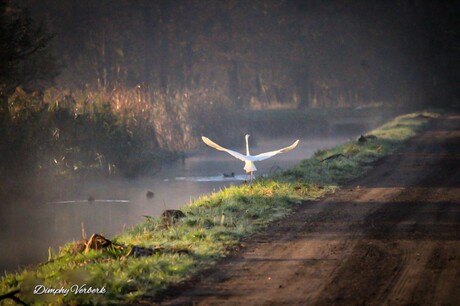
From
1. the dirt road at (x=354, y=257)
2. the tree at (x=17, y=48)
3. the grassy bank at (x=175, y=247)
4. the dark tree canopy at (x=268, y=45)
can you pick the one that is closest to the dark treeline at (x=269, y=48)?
the dark tree canopy at (x=268, y=45)

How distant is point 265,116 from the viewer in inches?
1966

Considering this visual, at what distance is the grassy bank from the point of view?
803 centimetres

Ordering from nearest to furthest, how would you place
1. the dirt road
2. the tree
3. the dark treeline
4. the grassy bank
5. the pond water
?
the dirt road → the grassy bank → the pond water → the tree → the dark treeline

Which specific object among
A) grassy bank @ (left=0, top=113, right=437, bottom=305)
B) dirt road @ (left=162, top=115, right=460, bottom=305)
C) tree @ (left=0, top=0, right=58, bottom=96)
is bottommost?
dirt road @ (left=162, top=115, right=460, bottom=305)

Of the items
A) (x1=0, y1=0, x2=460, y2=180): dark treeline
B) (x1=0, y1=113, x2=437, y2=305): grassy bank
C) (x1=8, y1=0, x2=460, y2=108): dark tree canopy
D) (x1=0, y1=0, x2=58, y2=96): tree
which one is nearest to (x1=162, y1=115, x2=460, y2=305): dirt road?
(x1=0, y1=113, x2=437, y2=305): grassy bank

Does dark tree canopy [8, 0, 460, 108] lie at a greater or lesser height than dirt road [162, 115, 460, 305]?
greater

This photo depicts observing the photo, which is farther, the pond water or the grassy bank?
the pond water

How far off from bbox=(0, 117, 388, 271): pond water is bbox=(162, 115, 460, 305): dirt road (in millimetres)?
4816

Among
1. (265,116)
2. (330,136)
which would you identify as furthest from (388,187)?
(265,116)

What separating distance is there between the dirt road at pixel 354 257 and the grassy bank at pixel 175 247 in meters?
0.34

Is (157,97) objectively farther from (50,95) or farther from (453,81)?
(453,81)

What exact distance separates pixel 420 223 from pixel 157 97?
22.9m

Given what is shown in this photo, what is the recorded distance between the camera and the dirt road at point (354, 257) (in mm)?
7613

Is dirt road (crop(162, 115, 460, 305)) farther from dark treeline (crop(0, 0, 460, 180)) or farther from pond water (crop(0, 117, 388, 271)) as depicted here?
dark treeline (crop(0, 0, 460, 180))
